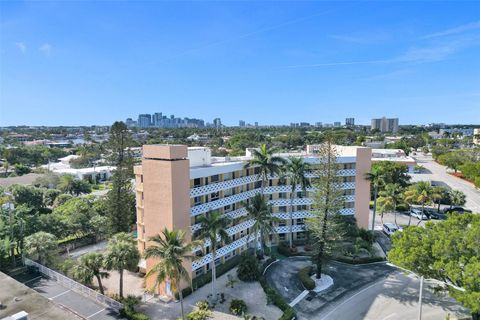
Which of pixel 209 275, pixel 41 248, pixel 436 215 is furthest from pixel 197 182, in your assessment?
pixel 436 215

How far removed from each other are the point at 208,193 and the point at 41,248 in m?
17.4

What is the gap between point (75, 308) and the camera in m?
25.9

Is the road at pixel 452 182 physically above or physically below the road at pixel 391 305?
above

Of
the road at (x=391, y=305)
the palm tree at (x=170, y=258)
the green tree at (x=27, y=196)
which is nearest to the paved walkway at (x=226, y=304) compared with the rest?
the road at (x=391, y=305)

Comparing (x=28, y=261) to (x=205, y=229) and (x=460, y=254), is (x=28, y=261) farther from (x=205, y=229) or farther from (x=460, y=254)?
(x=460, y=254)

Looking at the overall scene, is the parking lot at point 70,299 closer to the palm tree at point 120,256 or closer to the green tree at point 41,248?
the green tree at point 41,248

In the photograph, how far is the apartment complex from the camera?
29.6m

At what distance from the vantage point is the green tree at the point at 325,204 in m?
33.7

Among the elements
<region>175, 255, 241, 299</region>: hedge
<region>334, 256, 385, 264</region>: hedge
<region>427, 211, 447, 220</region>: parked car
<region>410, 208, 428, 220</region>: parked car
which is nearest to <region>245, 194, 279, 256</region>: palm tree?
<region>175, 255, 241, 299</region>: hedge

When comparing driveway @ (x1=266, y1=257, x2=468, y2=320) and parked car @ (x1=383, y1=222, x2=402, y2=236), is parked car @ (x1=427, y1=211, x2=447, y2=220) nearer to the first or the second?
parked car @ (x1=383, y1=222, x2=402, y2=236)

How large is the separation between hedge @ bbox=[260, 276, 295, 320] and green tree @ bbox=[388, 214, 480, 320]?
394 inches

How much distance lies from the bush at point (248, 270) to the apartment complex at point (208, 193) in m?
2.87

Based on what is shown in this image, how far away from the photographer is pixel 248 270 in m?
33.3

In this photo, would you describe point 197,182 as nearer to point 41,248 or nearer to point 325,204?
point 325,204
